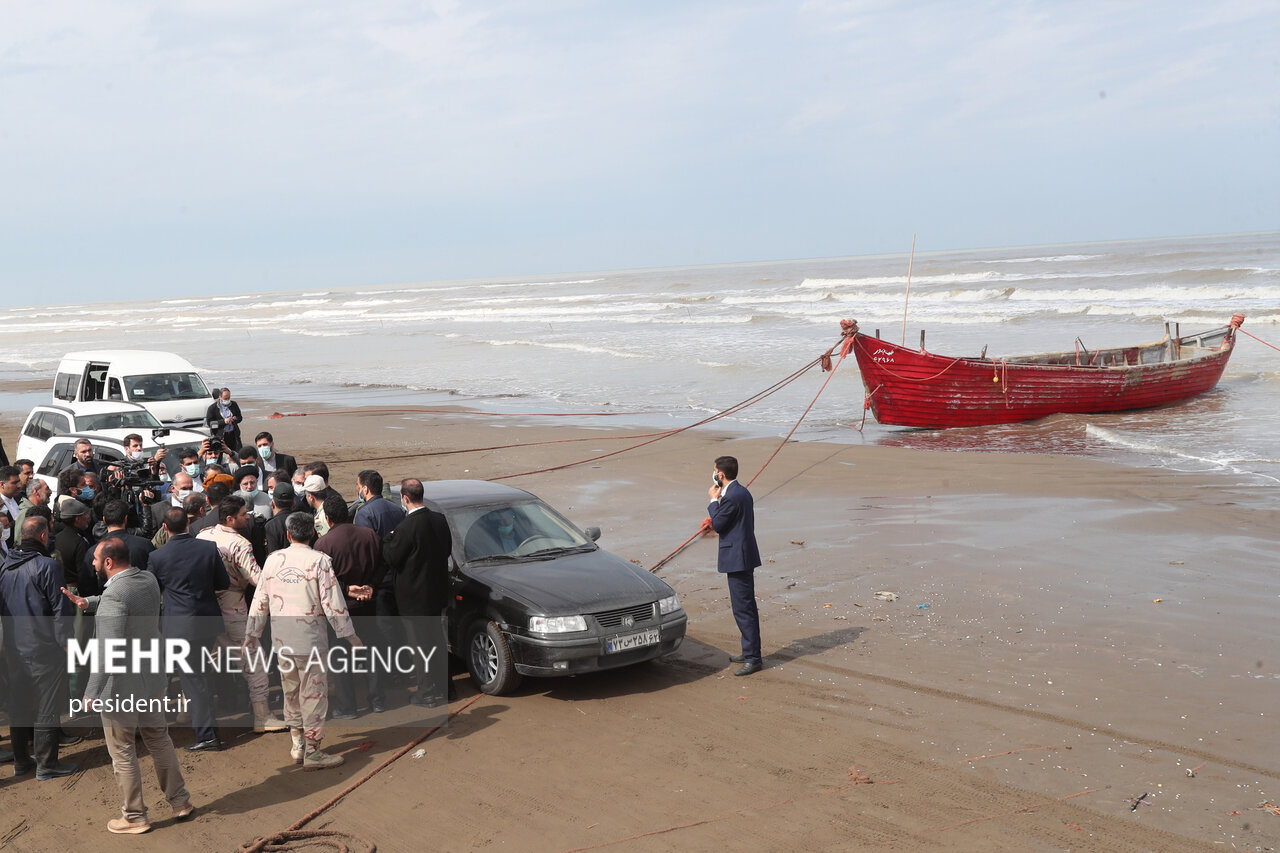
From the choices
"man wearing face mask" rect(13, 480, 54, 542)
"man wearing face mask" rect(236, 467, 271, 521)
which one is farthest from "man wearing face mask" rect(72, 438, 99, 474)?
"man wearing face mask" rect(236, 467, 271, 521)

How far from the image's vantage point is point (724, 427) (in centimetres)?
2145

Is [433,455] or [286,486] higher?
[286,486]

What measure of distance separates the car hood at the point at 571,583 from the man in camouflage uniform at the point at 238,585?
1.66 metres

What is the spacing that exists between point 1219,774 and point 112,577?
20.7ft

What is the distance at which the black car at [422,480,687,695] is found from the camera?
6.98 m

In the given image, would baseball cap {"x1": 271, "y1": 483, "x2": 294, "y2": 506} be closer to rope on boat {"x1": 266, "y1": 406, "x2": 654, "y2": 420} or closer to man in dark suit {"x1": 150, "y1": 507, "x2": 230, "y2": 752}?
man in dark suit {"x1": 150, "y1": 507, "x2": 230, "y2": 752}

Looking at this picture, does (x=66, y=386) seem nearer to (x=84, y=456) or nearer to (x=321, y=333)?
(x=84, y=456)

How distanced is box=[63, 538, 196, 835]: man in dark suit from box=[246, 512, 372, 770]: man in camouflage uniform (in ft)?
2.24

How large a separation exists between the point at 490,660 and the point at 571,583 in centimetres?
82

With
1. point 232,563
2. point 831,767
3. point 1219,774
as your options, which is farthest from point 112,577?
point 1219,774

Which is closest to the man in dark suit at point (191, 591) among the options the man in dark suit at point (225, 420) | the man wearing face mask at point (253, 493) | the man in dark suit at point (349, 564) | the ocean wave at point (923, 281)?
the man in dark suit at point (349, 564)

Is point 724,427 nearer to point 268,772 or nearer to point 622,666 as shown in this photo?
point 622,666

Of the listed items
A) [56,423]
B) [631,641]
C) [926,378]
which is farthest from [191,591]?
[926,378]

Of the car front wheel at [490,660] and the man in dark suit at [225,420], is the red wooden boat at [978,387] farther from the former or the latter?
the car front wheel at [490,660]
